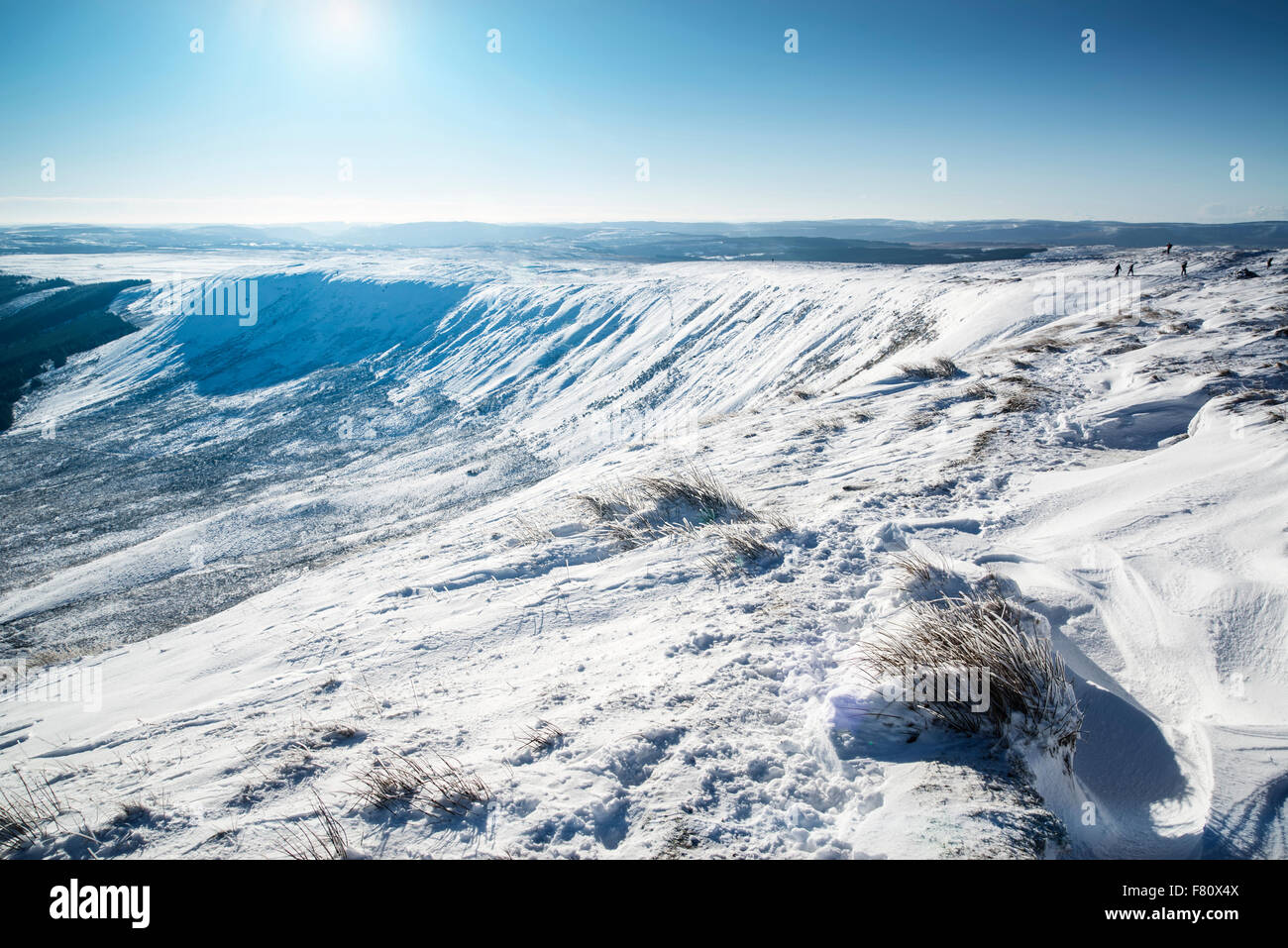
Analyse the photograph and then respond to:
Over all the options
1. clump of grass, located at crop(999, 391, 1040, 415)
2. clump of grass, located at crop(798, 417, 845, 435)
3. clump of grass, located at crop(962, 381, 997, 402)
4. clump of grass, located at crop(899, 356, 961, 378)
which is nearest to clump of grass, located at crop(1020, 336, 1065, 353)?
clump of grass, located at crop(899, 356, 961, 378)

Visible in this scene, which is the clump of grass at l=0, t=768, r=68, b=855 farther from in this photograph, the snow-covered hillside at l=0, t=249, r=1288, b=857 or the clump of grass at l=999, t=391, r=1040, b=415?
the clump of grass at l=999, t=391, r=1040, b=415

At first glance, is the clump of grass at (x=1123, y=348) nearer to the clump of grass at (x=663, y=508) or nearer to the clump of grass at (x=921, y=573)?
the clump of grass at (x=663, y=508)

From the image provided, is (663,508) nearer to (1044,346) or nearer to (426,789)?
(426,789)

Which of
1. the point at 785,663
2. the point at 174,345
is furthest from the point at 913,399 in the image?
the point at 174,345

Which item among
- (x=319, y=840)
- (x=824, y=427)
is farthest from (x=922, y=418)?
(x=319, y=840)
